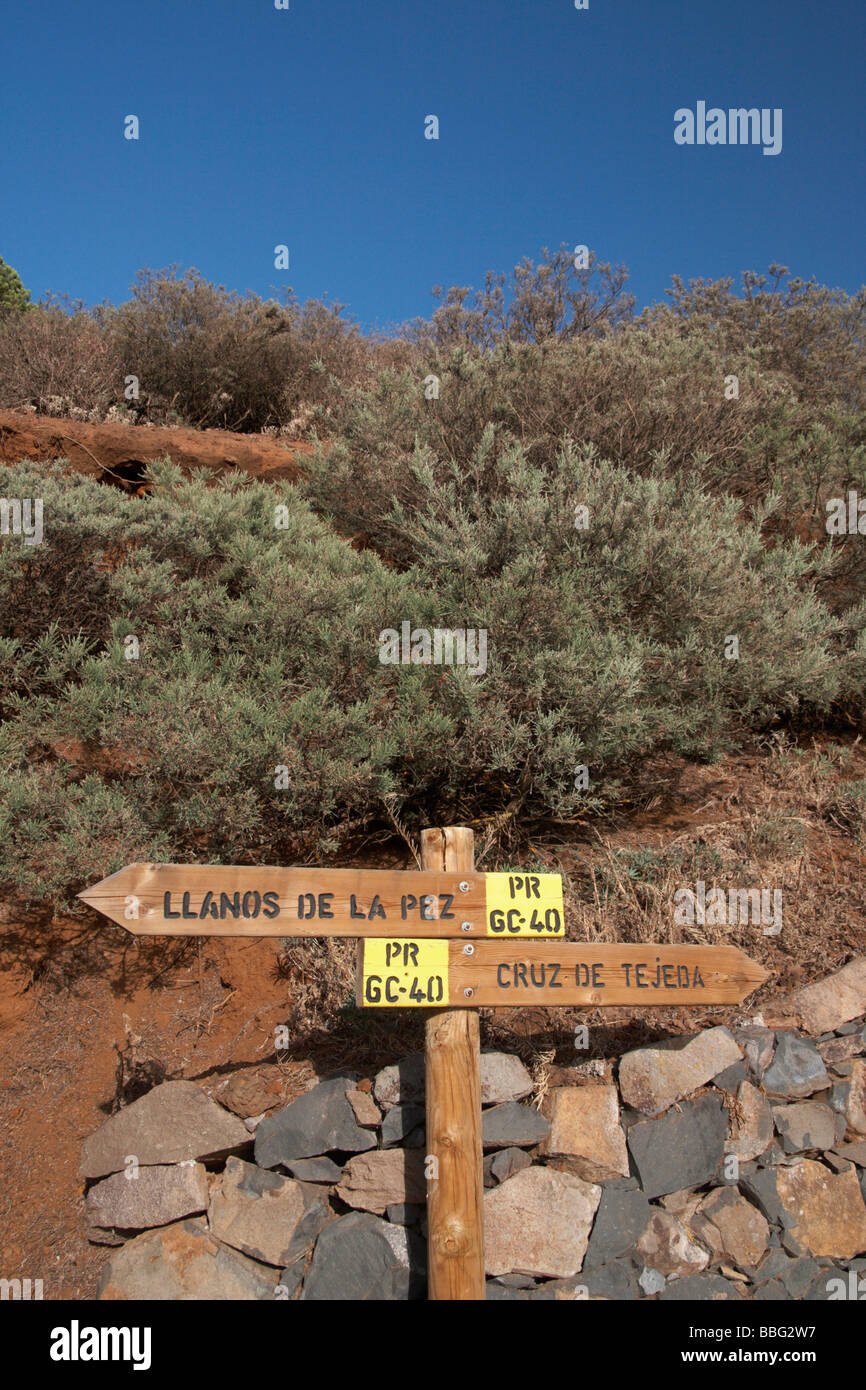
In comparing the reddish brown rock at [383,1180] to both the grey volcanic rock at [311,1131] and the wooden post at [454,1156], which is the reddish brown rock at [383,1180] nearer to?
the grey volcanic rock at [311,1131]

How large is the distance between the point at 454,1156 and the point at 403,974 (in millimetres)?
652

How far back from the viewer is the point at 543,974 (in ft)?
10.7

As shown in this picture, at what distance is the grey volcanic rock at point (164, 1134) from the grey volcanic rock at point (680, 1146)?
1.58 m

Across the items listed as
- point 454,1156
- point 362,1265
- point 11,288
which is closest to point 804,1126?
point 454,1156

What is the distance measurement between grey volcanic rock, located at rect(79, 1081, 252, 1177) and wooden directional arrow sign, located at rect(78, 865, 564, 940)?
1.02 meters

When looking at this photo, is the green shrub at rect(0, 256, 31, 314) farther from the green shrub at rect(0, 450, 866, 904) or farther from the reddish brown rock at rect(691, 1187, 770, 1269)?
the reddish brown rock at rect(691, 1187, 770, 1269)

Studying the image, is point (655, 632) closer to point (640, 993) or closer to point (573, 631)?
point (573, 631)

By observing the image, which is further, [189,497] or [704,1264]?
[189,497]

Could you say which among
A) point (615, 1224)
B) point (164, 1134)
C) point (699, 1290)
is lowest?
point (699, 1290)

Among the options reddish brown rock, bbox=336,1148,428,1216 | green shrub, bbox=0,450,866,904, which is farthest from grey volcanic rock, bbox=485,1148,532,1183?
green shrub, bbox=0,450,866,904

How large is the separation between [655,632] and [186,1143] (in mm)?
3902

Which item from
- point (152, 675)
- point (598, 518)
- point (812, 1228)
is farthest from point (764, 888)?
point (152, 675)

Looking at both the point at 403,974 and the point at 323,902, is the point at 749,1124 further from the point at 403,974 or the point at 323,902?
the point at 323,902

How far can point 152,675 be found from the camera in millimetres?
4742
